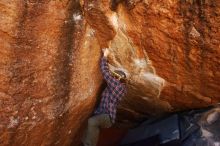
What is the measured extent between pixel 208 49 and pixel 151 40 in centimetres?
51

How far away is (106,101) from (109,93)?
0.11 meters

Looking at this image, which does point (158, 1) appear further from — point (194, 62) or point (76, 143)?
point (76, 143)

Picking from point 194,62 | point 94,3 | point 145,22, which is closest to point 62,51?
point 94,3

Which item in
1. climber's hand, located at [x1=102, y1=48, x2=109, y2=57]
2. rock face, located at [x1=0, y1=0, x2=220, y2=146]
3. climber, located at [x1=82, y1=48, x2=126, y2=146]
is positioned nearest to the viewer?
rock face, located at [x1=0, y1=0, x2=220, y2=146]

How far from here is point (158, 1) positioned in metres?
2.70

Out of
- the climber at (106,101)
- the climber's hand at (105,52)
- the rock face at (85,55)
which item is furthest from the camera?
the climber at (106,101)

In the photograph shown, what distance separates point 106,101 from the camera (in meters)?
3.68

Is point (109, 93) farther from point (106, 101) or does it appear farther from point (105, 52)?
point (105, 52)

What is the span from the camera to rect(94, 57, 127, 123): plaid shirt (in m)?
3.49

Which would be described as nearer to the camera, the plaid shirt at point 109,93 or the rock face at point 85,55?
the rock face at point 85,55

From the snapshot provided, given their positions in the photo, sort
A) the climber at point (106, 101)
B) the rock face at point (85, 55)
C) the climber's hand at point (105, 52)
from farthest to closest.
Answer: the climber at point (106, 101) → the climber's hand at point (105, 52) → the rock face at point (85, 55)

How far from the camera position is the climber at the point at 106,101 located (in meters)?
3.47

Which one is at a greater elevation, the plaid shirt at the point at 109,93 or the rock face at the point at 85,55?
the rock face at the point at 85,55

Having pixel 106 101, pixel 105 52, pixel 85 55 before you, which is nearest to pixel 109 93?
pixel 106 101
